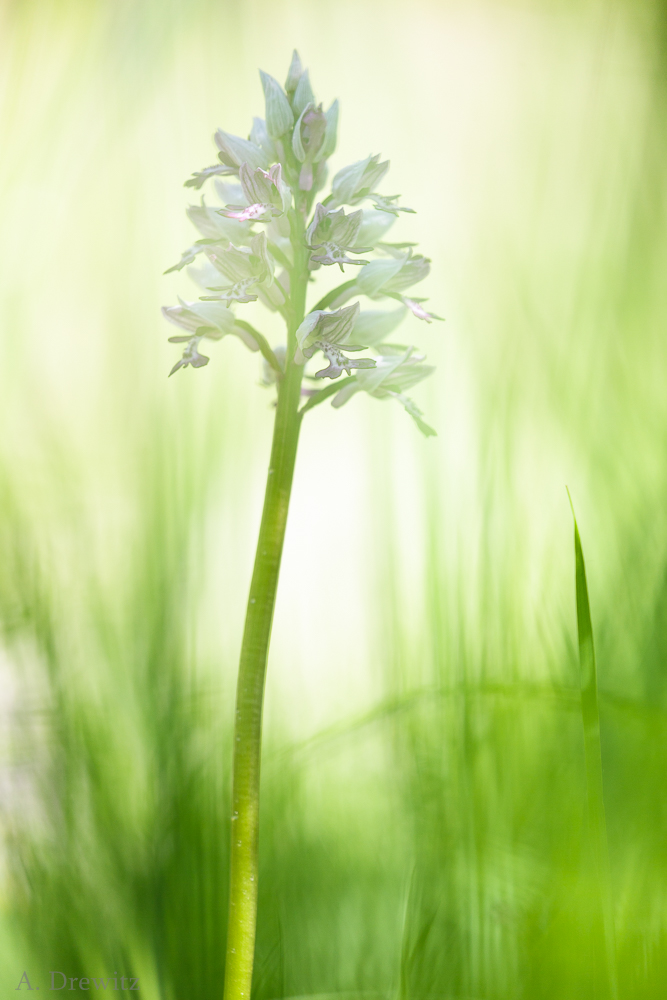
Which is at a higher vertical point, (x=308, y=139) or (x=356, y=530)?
(x=308, y=139)

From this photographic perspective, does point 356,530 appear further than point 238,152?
Yes

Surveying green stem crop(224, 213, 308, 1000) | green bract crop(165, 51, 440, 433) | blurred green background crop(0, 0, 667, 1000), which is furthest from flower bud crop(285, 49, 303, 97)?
blurred green background crop(0, 0, 667, 1000)

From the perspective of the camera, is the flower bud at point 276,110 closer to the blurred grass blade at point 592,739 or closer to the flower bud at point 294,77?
the flower bud at point 294,77

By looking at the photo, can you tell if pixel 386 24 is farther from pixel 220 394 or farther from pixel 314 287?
pixel 220 394

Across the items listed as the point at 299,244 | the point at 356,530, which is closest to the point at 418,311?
the point at 299,244

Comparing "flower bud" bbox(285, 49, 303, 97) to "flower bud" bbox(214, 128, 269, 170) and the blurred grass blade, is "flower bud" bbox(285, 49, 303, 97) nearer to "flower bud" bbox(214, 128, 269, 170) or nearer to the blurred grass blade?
"flower bud" bbox(214, 128, 269, 170)

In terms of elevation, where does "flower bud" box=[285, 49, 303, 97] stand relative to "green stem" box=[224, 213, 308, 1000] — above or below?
above

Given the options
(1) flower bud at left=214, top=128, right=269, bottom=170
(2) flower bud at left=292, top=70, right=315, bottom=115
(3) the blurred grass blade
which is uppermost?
(2) flower bud at left=292, top=70, right=315, bottom=115

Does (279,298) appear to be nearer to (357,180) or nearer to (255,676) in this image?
(357,180)

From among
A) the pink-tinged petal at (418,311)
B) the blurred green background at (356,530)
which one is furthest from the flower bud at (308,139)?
the blurred green background at (356,530)
